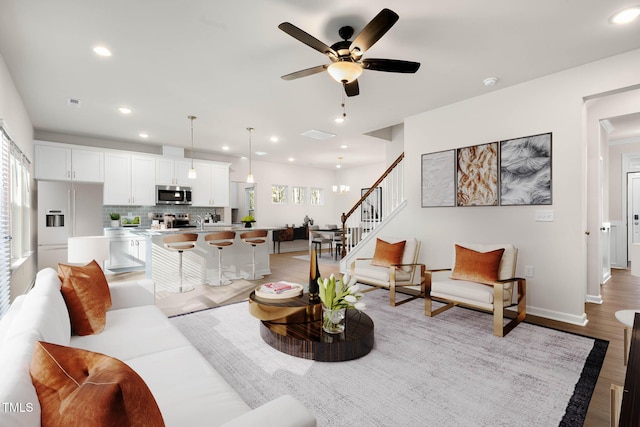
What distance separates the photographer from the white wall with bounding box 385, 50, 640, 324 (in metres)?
3.41

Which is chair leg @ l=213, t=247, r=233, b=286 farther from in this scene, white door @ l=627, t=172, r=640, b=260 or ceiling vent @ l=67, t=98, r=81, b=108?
white door @ l=627, t=172, r=640, b=260

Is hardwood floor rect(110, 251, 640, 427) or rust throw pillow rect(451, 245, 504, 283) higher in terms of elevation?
rust throw pillow rect(451, 245, 504, 283)

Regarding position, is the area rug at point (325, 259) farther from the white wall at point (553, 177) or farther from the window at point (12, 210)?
the window at point (12, 210)

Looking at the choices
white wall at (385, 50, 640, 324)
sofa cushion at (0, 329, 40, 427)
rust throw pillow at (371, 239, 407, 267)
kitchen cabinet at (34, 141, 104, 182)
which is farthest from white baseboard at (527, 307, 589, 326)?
kitchen cabinet at (34, 141, 104, 182)

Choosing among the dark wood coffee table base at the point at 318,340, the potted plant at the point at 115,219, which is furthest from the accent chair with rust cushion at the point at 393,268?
the potted plant at the point at 115,219

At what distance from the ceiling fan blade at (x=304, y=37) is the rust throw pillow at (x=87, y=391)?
2.21 metres

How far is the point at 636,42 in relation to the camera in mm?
2938

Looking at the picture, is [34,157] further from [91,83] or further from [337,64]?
[337,64]

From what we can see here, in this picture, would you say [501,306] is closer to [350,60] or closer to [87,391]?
[350,60]

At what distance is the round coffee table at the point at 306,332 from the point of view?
249 cm

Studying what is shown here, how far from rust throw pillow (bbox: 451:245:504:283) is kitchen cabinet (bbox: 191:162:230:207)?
19.9 ft

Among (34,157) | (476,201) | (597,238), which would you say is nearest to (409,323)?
(476,201)

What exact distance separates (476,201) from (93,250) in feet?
14.8

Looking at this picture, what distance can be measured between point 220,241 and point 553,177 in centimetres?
478
